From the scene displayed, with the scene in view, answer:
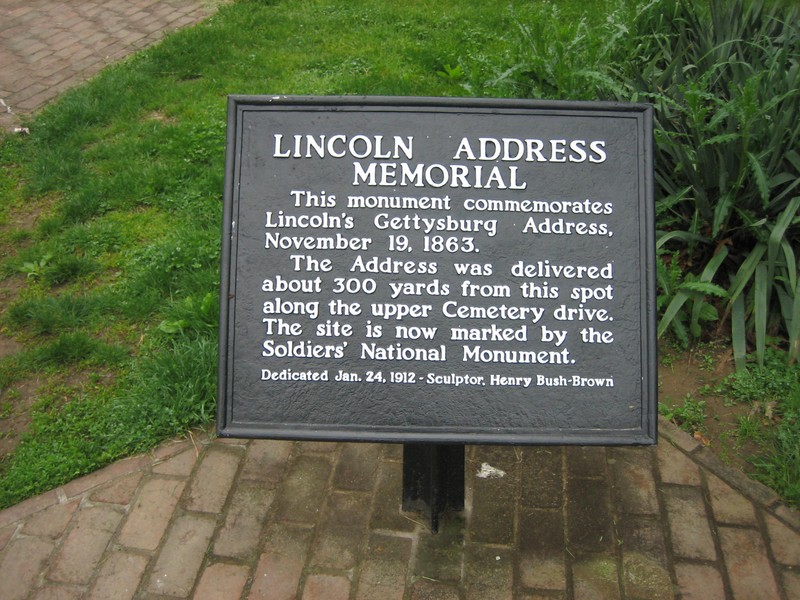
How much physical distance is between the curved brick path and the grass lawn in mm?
270

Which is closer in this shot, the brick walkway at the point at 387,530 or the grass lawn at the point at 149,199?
the brick walkway at the point at 387,530

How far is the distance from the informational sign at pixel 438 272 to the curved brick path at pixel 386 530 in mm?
683

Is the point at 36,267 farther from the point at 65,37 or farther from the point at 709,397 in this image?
the point at 709,397

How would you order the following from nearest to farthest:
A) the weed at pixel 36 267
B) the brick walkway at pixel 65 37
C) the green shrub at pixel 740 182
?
the green shrub at pixel 740 182
the weed at pixel 36 267
the brick walkway at pixel 65 37

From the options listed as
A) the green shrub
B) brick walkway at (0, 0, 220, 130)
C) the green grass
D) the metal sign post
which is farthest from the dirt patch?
brick walkway at (0, 0, 220, 130)

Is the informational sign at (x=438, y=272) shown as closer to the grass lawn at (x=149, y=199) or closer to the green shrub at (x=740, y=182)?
the grass lawn at (x=149, y=199)

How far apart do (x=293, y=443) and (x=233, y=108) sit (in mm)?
1451

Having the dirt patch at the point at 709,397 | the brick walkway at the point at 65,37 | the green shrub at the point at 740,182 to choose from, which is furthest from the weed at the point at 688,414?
the brick walkway at the point at 65,37

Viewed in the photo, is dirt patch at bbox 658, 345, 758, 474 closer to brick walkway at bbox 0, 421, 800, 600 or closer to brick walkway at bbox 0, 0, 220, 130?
brick walkway at bbox 0, 421, 800, 600

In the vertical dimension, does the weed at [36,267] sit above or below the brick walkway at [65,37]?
below

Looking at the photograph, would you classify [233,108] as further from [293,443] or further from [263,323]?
[293,443]

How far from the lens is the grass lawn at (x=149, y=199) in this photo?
10.9 ft

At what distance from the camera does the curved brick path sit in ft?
8.82

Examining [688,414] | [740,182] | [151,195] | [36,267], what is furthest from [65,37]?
[688,414]
